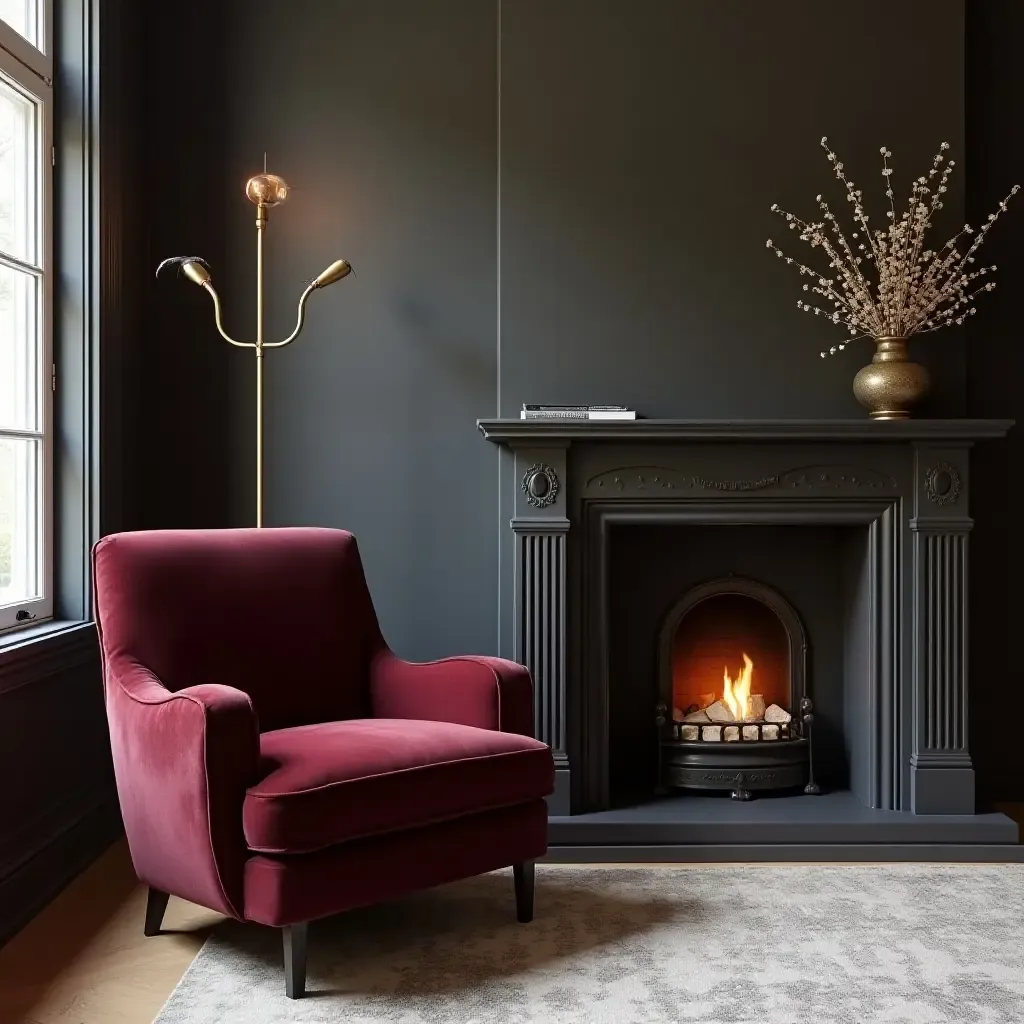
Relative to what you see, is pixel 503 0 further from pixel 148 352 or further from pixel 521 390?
pixel 148 352

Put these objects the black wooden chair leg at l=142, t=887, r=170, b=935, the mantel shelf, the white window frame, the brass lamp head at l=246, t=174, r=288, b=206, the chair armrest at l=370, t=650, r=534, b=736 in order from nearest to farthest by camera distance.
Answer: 1. the black wooden chair leg at l=142, t=887, r=170, b=935
2. the chair armrest at l=370, t=650, r=534, b=736
3. the white window frame
4. the mantel shelf
5. the brass lamp head at l=246, t=174, r=288, b=206

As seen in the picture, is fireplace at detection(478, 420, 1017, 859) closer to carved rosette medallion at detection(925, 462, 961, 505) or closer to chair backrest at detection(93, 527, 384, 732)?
carved rosette medallion at detection(925, 462, 961, 505)

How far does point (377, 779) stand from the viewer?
7.82 ft

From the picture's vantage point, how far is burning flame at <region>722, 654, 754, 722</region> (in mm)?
3693

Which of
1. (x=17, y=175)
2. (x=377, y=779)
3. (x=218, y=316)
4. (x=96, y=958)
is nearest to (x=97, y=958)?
(x=96, y=958)

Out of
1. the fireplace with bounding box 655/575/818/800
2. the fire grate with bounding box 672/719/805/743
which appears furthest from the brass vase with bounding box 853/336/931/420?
the fire grate with bounding box 672/719/805/743

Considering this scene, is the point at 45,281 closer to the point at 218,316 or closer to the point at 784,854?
the point at 218,316

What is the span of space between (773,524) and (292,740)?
1633mm

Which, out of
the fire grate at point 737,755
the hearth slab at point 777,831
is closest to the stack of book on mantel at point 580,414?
the fire grate at point 737,755

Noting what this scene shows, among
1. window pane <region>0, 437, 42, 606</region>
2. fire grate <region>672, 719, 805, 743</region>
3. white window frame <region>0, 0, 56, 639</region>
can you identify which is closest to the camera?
window pane <region>0, 437, 42, 606</region>

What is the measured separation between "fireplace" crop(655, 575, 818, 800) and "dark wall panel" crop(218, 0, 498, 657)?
2.13ft

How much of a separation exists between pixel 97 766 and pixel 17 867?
0.64 metres

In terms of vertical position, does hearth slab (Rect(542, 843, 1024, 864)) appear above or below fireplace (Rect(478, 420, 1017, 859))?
below

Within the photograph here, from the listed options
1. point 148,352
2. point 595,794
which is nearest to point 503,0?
point 148,352
